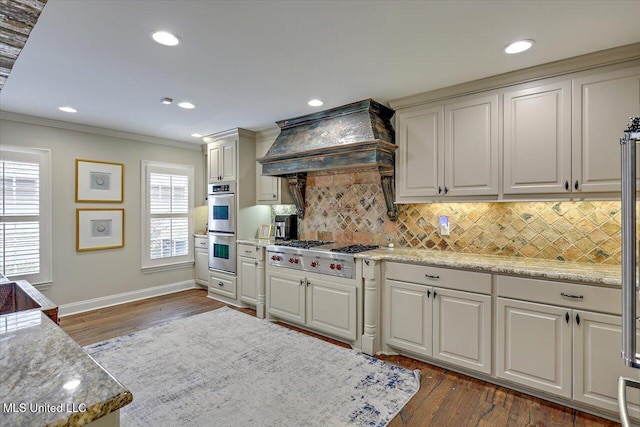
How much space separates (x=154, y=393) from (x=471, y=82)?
354cm

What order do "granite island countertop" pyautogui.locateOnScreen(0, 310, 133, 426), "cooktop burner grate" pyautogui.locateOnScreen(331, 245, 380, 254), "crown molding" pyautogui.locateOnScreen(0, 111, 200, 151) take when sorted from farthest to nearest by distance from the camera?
"crown molding" pyautogui.locateOnScreen(0, 111, 200, 151) → "cooktop burner grate" pyautogui.locateOnScreen(331, 245, 380, 254) → "granite island countertop" pyautogui.locateOnScreen(0, 310, 133, 426)

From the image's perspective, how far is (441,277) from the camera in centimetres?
268

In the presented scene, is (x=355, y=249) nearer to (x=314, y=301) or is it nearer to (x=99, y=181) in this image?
(x=314, y=301)

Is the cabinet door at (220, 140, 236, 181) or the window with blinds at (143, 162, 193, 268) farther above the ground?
the cabinet door at (220, 140, 236, 181)

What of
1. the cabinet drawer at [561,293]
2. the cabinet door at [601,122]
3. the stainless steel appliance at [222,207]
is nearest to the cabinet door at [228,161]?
the stainless steel appliance at [222,207]

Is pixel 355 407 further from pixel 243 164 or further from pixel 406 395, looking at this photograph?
pixel 243 164

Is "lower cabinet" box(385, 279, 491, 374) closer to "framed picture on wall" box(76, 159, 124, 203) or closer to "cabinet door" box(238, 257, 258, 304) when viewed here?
"cabinet door" box(238, 257, 258, 304)

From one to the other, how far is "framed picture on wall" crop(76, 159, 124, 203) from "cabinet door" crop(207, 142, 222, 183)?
1225 millimetres

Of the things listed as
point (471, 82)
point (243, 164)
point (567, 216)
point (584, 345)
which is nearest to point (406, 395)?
point (584, 345)

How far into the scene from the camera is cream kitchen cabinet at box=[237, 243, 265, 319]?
4.06 meters

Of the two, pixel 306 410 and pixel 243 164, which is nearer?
pixel 306 410

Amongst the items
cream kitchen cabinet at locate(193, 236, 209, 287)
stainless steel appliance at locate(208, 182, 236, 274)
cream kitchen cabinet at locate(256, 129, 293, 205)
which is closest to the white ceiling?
cream kitchen cabinet at locate(256, 129, 293, 205)

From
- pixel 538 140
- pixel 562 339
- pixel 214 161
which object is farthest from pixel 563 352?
pixel 214 161

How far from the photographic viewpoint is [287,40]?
216cm
